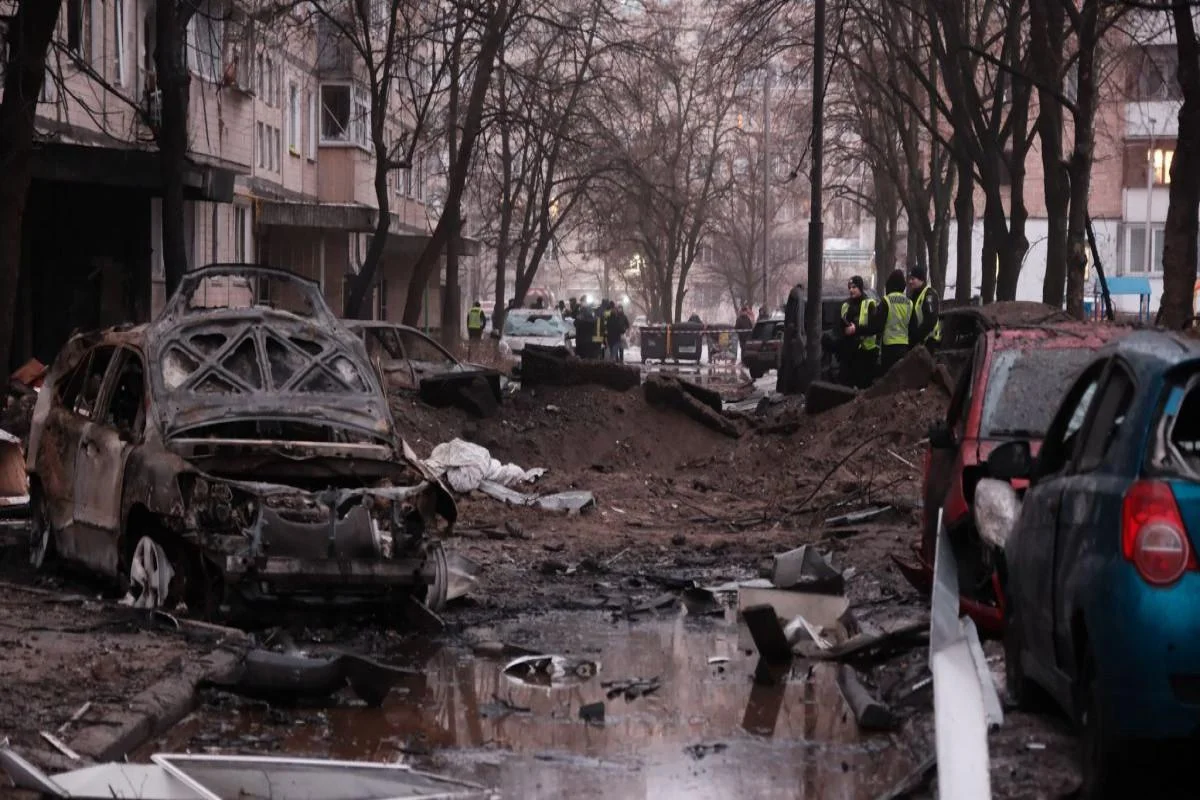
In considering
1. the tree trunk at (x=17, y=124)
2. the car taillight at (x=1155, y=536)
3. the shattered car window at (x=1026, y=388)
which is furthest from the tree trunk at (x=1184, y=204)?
the car taillight at (x=1155, y=536)

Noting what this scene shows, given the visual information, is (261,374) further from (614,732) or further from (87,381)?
(614,732)

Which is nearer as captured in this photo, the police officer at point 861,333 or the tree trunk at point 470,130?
the police officer at point 861,333

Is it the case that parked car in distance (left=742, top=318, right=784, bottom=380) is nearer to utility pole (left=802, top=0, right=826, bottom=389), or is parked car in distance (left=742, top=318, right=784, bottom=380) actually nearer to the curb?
utility pole (left=802, top=0, right=826, bottom=389)

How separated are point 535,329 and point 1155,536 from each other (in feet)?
143

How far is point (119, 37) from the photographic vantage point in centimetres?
3005

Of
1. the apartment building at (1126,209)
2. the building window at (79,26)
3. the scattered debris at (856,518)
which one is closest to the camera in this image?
the scattered debris at (856,518)

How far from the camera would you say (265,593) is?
9672 mm

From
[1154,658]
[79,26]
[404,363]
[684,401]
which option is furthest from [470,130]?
[1154,658]

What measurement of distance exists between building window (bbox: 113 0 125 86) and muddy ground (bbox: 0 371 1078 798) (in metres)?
16.2

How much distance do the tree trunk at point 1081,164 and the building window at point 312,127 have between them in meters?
25.8

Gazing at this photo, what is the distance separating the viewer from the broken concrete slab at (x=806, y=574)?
10906 millimetres

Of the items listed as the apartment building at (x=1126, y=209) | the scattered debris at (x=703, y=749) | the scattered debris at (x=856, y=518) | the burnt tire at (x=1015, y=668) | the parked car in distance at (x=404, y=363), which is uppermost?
the apartment building at (x=1126, y=209)

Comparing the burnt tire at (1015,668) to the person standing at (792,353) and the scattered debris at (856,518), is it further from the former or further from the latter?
the person standing at (792,353)

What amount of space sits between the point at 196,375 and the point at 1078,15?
45.4 feet
